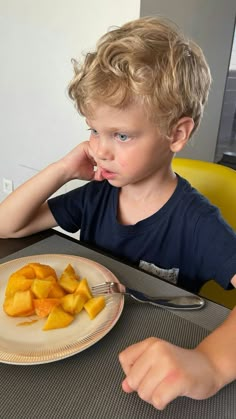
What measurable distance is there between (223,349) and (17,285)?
33cm

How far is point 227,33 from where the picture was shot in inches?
75.2

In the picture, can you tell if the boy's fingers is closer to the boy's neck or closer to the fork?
the fork

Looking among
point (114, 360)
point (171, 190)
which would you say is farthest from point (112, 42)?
point (114, 360)

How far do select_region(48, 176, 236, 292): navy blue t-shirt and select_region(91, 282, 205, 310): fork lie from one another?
0.14 m

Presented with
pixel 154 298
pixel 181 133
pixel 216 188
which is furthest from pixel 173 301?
pixel 216 188

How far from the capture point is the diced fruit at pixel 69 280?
650 mm

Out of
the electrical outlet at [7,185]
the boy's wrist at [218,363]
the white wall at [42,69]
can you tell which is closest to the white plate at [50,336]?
the boy's wrist at [218,363]

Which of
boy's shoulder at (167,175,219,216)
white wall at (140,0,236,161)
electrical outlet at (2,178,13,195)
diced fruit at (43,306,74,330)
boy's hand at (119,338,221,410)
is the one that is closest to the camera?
boy's hand at (119,338,221,410)

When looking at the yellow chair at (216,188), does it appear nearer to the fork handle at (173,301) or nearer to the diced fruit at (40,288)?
the fork handle at (173,301)

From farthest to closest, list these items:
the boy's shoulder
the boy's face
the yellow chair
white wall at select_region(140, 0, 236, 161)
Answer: white wall at select_region(140, 0, 236, 161) → the yellow chair → the boy's shoulder → the boy's face

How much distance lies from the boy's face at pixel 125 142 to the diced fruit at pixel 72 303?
0.93ft

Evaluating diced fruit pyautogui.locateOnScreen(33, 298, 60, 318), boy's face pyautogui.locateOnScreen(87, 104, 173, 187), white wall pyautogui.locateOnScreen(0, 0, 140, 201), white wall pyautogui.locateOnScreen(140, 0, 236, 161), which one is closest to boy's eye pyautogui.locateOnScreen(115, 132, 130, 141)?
boy's face pyautogui.locateOnScreen(87, 104, 173, 187)

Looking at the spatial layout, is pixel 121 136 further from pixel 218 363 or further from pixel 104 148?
pixel 218 363

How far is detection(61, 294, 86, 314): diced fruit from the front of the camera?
603 millimetres
